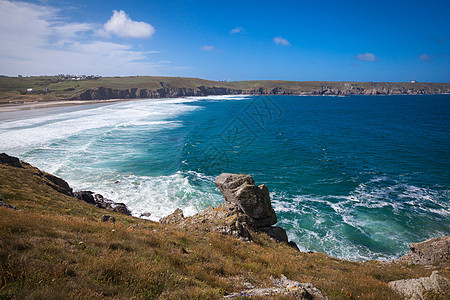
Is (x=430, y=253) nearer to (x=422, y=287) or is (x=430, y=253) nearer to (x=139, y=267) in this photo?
(x=422, y=287)

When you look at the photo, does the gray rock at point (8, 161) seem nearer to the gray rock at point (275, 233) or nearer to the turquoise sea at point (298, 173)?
the turquoise sea at point (298, 173)

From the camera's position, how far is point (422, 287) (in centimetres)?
723

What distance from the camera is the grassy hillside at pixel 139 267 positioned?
4883mm

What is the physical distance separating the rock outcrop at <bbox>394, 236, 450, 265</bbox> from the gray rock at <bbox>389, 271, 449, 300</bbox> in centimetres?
588

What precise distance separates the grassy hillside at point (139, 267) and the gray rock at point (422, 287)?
552mm

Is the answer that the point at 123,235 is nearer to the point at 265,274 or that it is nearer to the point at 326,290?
the point at 265,274

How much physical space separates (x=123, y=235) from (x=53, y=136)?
46.8 metres

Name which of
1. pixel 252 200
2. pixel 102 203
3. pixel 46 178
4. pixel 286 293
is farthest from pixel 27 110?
pixel 286 293

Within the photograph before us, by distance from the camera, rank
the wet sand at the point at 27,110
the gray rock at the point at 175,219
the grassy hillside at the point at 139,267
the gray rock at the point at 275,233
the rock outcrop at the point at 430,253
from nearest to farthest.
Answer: the grassy hillside at the point at 139,267 → the rock outcrop at the point at 430,253 → the gray rock at the point at 275,233 → the gray rock at the point at 175,219 → the wet sand at the point at 27,110

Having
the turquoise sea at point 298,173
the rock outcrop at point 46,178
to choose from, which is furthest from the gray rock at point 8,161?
the turquoise sea at point 298,173

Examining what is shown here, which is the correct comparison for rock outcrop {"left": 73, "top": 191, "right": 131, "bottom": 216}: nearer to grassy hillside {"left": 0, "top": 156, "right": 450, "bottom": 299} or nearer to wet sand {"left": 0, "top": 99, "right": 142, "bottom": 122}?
grassy hillside {"left": 0, "top": 156, "right": 450, "bottom": 299}

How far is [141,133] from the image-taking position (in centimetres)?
4866

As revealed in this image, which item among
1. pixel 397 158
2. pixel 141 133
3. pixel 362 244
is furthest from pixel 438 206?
pixel 141 133

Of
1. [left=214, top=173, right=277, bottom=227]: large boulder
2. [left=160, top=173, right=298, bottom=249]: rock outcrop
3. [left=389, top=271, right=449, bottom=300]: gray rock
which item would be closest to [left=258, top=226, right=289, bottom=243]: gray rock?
[left=160, top=173, right=298, bottom=249]: rock outcrop
